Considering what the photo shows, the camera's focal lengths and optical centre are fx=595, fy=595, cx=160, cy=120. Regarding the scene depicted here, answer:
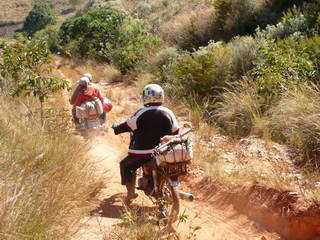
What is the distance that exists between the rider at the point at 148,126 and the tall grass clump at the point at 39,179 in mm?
600

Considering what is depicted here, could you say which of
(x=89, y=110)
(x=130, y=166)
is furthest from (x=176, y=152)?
(x=89, y=110)

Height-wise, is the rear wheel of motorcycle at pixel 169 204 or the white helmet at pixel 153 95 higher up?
the white helmet at pixel 153 95

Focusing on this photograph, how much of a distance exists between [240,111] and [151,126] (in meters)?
3.90

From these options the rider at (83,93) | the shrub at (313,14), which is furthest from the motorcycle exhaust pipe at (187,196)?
the shrub at (313,14)

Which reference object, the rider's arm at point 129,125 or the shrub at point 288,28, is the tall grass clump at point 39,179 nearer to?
the rider's arm at point 129,125

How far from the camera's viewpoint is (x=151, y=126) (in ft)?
22.7

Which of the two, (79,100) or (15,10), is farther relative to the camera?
(15,10)

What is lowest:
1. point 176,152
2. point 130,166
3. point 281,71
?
point 281,71

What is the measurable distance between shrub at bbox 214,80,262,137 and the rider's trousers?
10.7ft

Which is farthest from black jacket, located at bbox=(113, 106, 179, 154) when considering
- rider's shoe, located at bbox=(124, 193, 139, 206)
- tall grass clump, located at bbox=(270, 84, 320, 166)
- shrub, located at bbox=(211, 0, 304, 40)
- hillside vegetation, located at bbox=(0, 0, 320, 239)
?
shrub, located at bbox=(211, 0, 304, 40)

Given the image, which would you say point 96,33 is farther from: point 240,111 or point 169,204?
point 169,204

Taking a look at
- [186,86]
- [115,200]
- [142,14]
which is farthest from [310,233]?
[142,14]

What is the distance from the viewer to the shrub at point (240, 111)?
1015 centimetres

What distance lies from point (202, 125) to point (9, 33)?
51.5 m
